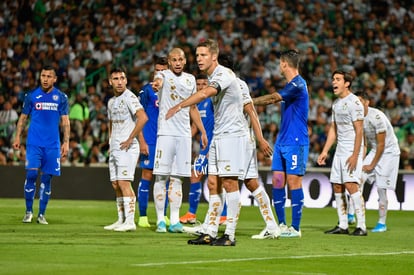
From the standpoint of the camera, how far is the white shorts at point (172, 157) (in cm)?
1260

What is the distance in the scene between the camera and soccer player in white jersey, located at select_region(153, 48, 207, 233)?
12.7 metres

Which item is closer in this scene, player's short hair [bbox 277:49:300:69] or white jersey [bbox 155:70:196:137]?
player's short hair [bbox 277:49:300:69]

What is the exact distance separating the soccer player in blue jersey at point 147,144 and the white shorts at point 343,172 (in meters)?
2.64

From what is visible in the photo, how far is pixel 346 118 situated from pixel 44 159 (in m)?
4.50

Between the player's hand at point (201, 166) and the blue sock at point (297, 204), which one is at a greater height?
the player's hand at point (201, 166)

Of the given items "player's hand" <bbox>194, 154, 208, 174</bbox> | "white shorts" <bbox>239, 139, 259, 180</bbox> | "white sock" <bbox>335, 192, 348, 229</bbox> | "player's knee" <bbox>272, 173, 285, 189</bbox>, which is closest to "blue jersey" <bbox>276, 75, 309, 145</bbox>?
"player's knee" <bbox>272, 173, 285, 189</bbox>

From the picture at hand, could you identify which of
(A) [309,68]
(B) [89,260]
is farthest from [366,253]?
(A) [309,68]

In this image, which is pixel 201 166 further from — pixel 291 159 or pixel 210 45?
pixel 210 45

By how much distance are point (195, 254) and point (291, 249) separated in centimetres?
139

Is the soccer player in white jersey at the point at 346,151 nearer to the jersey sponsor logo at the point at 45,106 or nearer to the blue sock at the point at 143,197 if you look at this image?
the blue sock at the point at 143,197

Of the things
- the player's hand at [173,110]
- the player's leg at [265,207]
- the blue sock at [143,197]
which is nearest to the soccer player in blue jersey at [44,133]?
the blue sock at [143,197]

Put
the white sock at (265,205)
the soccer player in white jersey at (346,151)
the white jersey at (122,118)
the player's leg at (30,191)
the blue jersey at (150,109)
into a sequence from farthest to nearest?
the player's leg at (30,191)
the blue jersey at (150,109)
the soccer player in white jersey at (346,151)
the white jersey at (122,118)
the white sock at (265,205)

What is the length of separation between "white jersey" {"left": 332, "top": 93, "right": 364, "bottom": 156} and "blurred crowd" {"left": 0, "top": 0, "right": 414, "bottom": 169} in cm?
886

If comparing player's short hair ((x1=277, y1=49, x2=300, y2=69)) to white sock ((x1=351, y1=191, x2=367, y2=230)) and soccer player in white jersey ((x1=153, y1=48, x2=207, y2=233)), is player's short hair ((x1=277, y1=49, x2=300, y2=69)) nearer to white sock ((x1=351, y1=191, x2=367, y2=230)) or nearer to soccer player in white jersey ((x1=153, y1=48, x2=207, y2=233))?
soccer player in white jersey ((x1=153, y1=48, x2=207, y2=233))
